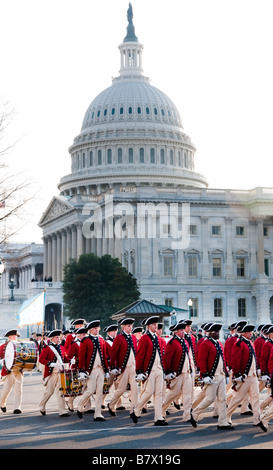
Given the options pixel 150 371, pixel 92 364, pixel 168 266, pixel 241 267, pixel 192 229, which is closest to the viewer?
pixel 150 371

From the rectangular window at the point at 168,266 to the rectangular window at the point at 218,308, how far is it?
6463 mm

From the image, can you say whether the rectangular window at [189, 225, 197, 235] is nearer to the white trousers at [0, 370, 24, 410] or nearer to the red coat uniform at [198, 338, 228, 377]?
the white trousers at [0, 370, 24, 410]

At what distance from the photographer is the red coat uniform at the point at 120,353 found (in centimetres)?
2159

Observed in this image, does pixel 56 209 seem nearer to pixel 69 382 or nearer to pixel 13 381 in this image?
pixel 13 381

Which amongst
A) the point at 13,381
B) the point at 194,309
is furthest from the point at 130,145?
the point at 13,381

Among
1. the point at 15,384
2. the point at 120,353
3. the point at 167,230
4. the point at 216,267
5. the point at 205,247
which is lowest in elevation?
the point at 15,384

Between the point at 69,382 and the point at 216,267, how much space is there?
79366mm

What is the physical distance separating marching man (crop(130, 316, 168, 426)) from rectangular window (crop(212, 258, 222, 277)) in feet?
265

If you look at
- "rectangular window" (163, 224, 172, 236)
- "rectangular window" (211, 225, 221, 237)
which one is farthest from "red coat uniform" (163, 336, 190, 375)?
"rectangular window" (211, 225, 221, 237)

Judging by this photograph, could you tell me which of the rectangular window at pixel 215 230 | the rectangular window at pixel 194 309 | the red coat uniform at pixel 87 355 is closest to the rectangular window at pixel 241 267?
the rectangular window at pixel 215 230

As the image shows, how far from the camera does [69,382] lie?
2250 centimetres

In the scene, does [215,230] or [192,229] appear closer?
[192,229]

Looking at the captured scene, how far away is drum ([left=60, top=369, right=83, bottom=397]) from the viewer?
73.6 ft
